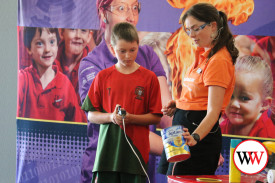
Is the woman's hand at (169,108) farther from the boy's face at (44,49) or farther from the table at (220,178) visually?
the boy's face at (44,49)

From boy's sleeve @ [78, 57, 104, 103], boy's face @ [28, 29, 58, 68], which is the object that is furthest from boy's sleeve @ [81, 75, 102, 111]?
boy's face @ [28, 29, 58, 68]

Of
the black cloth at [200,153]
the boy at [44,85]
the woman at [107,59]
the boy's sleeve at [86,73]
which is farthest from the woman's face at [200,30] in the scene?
the boy at [44,85]

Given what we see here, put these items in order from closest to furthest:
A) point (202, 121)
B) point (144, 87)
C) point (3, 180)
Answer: point (202, 121)
point (144, 87)
point (3, 180)

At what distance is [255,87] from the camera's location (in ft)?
9.52

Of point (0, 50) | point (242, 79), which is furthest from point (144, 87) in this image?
point (0, 50)

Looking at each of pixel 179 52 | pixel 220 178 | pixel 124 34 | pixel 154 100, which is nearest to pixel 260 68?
pixel 179 52

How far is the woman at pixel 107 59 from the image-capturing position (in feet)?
10.5

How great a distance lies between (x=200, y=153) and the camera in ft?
5.68

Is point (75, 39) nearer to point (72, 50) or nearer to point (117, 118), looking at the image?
point (72, 50)

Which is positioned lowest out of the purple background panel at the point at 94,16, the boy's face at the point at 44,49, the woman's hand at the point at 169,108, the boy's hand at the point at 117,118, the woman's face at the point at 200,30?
the boy's hand at the point at 117,118

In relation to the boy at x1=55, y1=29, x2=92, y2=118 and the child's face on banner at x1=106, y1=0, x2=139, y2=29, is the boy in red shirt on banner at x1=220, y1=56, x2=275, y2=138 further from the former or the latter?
the boy at x1=55, y1=29, x2=92, y2=118

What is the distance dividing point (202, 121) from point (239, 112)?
1.39 m

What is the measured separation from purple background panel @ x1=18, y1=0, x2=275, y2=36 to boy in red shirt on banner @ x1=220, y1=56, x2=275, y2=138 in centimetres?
25

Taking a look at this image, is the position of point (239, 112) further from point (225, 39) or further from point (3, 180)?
point (3, 180)
